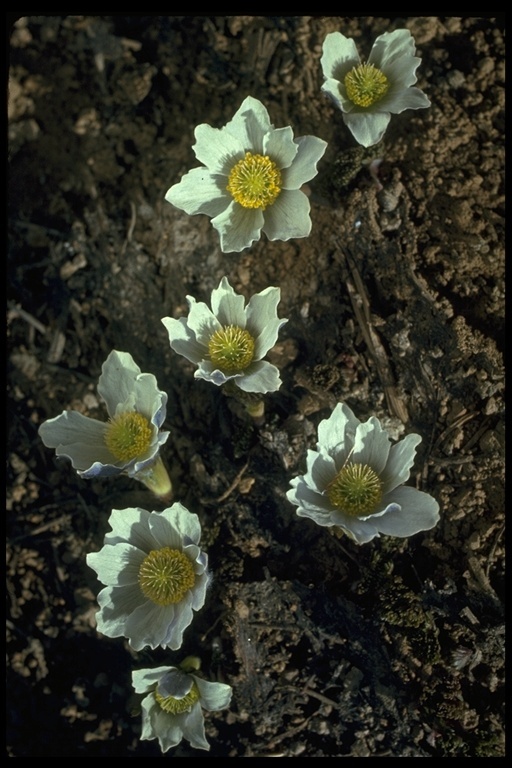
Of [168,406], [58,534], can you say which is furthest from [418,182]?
[58,534]

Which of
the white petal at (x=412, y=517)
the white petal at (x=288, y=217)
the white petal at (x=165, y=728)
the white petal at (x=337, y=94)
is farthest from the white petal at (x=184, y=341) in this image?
the white petal at (x=165, y=728)

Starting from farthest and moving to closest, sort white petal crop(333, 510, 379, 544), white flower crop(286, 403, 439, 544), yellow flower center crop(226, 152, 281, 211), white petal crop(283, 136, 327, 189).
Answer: yellow flower center crop(226, 152, 281, 211) → white petal crop(283, 136, 327, 189) → white flower crop(286, 403, 439, 544) → white petal crop(333, 510, 379, 544)

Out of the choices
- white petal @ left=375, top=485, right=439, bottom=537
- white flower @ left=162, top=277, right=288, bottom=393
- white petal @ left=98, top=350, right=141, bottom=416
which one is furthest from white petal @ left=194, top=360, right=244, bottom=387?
white petal @ left=375, top=485, right=439, bottom=537

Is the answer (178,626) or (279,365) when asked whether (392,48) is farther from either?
(178,626)

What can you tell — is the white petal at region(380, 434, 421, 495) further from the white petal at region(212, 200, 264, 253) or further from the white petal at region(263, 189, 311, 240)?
the white petal at region(212, 200, 264, 253)

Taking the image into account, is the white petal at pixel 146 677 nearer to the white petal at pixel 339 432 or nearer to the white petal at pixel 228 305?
the white petal at pixel 339 432
